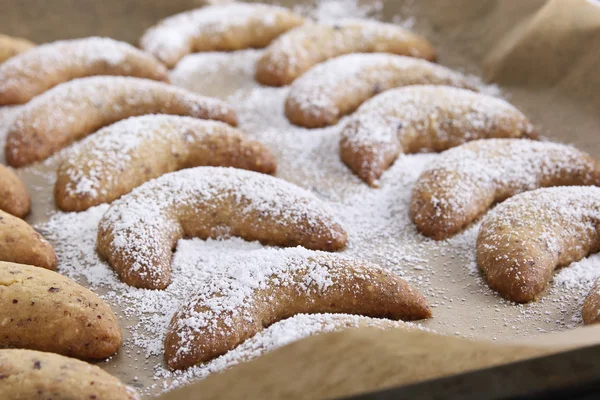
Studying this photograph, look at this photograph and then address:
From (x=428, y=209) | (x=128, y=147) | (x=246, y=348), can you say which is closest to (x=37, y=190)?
(x=128, y=147)

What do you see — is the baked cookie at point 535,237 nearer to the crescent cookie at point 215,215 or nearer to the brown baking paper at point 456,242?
the brown baking paper at point 456,242

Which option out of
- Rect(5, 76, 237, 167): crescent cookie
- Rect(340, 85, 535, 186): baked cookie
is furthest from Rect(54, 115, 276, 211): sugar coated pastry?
Rect(340, 85, 535, 186): baked cookie

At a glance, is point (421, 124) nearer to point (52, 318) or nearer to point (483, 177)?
point (483, 177)

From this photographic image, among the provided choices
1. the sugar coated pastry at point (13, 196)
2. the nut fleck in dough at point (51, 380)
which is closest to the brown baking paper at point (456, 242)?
the sugar coated pastry at point (13, 196)

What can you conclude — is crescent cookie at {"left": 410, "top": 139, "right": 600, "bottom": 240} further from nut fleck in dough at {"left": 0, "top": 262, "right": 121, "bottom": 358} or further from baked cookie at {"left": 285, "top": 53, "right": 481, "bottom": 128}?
nut fleck in dough at {"left": 0, "top": 262, "right": 121, "bottom": 358}

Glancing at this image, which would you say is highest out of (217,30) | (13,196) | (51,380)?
(217,30)

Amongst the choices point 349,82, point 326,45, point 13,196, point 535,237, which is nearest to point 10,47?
Answer: point 13,196

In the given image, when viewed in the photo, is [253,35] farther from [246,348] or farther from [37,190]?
[246,348]
